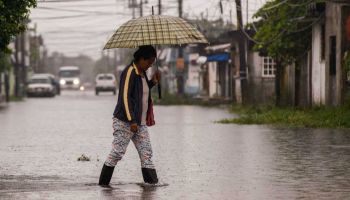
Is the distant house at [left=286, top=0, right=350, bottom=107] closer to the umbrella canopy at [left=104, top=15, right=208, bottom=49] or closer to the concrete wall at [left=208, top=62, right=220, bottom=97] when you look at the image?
the umbrella canopy at [left=104, top=15, right=208, bottom=49]

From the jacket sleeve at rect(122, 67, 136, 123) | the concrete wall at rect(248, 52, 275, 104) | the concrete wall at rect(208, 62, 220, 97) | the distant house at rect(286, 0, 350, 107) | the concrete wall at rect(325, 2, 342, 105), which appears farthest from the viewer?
the concrete wall at rect(208, 62, 220, 97)

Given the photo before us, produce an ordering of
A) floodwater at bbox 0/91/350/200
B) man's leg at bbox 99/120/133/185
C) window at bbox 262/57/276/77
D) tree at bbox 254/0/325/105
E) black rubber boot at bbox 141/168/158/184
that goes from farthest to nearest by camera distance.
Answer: window at bbox 262/57/276/77
tree at bbox 254/0/325/105
black rubber boot at bbox 141/168/158/184
man's leg at bbox 99/120/133/185
floodwater at bbox 0/91/350/200

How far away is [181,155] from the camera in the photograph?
18156mm

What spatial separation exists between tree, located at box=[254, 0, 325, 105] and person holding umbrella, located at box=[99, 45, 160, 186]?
75.1 feet

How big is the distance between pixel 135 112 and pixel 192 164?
354 cm

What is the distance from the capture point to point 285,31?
37688 millimetres

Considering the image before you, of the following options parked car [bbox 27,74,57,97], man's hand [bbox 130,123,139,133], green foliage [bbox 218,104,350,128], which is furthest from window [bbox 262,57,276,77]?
man's hand [bbox 130,123,139,133]

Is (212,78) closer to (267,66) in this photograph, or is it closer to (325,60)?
(267,66)

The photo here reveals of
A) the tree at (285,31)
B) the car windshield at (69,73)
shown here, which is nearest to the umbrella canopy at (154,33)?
the tree at (285,31)

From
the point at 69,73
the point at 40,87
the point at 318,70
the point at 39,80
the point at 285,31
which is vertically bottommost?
the point at 40,87

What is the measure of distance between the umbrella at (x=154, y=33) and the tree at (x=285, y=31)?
73.5ft

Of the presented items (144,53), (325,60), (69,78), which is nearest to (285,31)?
(325,60)

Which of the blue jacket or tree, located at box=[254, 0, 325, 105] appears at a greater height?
tree, located at box=[254, 0, 325, 105]

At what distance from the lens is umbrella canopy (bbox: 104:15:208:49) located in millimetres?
13008
